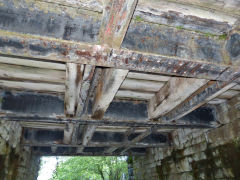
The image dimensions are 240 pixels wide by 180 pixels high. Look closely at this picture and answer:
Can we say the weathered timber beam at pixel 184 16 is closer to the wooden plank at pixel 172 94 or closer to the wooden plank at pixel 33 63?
the wooden plank at pixel 172 94

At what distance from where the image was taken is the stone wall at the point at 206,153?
288 centimetres

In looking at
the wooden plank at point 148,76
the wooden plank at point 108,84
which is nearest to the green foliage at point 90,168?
the wooden plank at point 108,84

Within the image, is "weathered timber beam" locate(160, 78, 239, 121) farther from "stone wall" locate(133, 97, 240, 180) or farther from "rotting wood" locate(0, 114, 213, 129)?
"stone wall" locate(133, 97, 240, 180)

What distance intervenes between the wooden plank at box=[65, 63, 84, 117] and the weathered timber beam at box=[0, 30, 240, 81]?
0.85 feet

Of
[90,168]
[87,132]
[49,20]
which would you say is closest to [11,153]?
[87,132]

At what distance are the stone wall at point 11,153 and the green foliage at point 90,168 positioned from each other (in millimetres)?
11213

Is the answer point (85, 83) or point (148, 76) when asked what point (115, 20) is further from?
point (148, 76)

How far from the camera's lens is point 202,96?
7.02 feet

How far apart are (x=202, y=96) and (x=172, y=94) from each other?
0.38 meters

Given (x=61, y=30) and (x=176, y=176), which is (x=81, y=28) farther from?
(x=176, y=176)

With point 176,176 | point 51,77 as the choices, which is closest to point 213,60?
point 51,77

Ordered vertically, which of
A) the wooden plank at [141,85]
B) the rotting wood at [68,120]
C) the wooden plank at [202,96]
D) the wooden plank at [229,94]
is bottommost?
the rotting wood at [68,120]

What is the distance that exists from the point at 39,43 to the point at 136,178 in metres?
7.22

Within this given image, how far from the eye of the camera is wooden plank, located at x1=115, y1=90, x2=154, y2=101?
2.59 m
